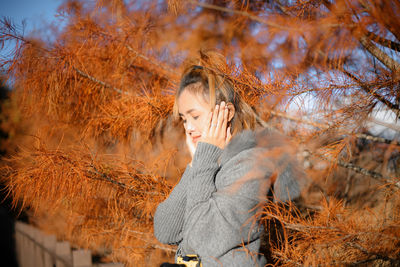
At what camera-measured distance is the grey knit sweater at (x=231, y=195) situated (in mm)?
535

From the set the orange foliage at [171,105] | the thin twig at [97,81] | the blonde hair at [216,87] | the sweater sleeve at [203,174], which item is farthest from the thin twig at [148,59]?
the sweater sleeve at [203,174]

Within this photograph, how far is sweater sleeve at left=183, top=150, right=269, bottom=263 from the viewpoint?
0.53 m

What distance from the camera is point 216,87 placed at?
0.69 meters

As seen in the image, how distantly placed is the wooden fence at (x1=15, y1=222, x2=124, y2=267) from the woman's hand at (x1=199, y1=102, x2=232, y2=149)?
0.67 meters

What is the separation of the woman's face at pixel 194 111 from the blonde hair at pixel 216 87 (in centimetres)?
1

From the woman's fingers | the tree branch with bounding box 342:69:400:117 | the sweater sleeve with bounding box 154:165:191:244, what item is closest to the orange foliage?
the tree branch with bounding box 342:69:400:117

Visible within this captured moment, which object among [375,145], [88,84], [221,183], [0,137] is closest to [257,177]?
[221,183]

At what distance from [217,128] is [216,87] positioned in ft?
0.39

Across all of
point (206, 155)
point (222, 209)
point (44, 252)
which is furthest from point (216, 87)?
point (44, 252)

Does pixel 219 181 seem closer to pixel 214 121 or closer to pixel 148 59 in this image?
pixel 214 121

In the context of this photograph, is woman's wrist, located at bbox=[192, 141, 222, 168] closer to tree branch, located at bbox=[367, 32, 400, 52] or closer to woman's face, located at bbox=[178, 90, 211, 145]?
woman's face, located at bbox=[178, 90, 211, 145]

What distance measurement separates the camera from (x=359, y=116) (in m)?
0.56

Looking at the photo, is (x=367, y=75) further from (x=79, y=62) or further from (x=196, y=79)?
(x=79, y=62)

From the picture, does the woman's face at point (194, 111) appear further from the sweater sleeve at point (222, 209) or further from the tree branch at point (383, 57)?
the tree branch at point (383, 57)
